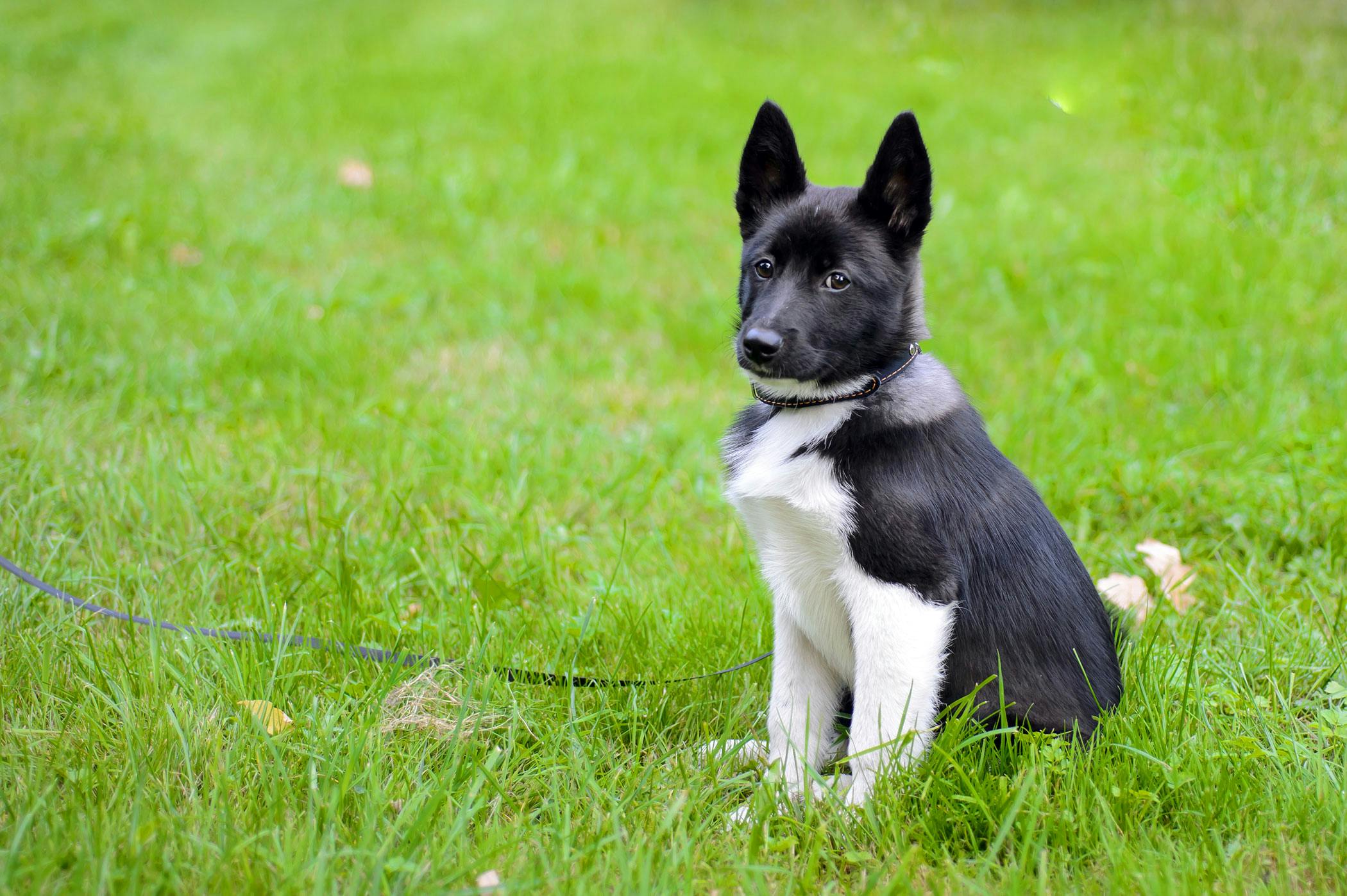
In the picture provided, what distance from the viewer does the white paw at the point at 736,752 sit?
8.10 ft

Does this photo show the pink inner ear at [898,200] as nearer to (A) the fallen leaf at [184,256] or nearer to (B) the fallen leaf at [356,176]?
(A) the fallen leaf at [184,256]

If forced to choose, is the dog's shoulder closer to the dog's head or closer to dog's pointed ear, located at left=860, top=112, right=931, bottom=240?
the dog's head

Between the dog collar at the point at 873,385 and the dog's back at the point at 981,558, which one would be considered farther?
the dog collar at the point at 873,385

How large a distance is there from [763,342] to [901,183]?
2.00 ft

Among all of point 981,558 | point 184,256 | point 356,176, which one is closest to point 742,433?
point 981,558

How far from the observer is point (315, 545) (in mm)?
3314

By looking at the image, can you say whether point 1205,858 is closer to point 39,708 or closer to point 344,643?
point 344,643

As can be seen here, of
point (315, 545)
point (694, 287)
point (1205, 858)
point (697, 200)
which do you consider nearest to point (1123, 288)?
point (694, 287)

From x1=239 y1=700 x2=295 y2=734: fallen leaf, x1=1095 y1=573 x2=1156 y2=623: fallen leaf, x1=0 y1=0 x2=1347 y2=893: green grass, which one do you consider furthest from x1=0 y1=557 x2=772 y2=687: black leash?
x1=1095 y1=573 x2=1156 y2=623: fallen leaf

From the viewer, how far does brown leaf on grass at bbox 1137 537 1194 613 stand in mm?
3162

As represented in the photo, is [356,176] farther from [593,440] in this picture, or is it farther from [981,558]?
[981,558]

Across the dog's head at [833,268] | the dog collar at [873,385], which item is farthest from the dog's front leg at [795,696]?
the dog's head at [833,268]

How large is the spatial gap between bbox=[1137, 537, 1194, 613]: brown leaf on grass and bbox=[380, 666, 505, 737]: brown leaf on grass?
2.17 m

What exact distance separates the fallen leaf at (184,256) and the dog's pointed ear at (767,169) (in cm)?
422
